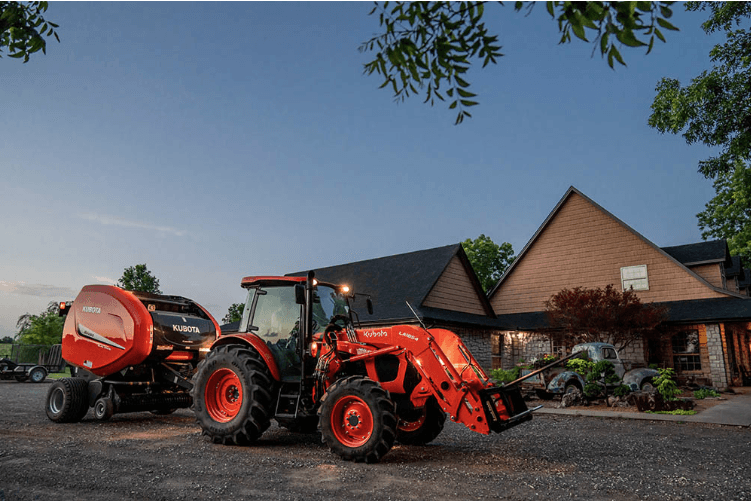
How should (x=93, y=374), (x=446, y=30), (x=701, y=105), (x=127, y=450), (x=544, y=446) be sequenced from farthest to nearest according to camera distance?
(x=701, y=105) → (x=93, y=374) → (x=544, y=446) → (x=127, y=450) → (x=446, y=30)

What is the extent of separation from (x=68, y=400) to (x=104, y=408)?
70 cm

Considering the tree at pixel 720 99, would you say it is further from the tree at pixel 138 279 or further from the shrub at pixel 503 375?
the tree at pixel 138 279

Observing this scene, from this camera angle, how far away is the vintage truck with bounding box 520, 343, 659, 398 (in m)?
15.4

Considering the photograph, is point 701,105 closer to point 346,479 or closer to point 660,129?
point 660,129

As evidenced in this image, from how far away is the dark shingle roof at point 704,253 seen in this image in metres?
23.1

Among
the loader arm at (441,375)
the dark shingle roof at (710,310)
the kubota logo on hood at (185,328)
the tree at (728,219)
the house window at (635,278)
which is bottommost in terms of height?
the loader arm at (441,375)

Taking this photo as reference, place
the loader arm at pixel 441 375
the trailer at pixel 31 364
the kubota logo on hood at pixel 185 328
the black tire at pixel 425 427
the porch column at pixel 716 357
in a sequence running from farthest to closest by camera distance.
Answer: the trailer at pixel 31 364 → the porch column at pixel 716 357 → the kubota logo on hood at pixel 185 328 → the black tire at pixel 425 427 → the loader arm at pixel 441 375

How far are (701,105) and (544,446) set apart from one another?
1002 centimetres

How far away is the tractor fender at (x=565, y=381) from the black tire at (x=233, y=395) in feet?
34.4

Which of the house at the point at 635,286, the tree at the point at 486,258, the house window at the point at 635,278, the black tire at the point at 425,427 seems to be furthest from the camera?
the tree at the point at 486,258


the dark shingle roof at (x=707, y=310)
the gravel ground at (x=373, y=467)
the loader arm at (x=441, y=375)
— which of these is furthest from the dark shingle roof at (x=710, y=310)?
the loader arm at (x=441, y=375)

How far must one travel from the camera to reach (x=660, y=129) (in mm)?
13797

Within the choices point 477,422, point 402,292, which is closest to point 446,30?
point 477,422

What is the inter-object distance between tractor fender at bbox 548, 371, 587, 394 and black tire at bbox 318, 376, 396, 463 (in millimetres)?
10545
